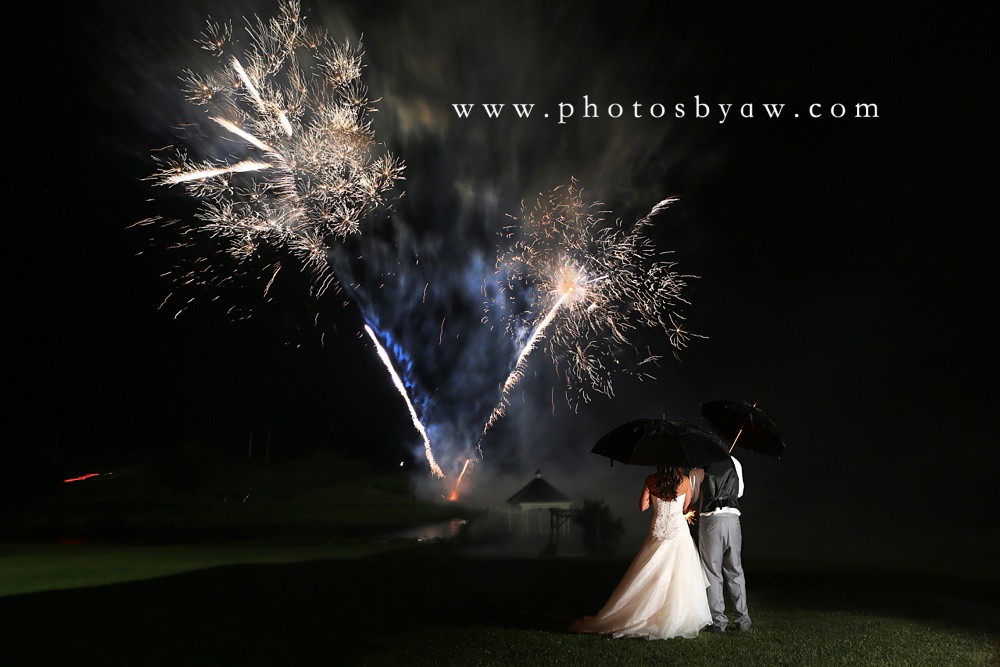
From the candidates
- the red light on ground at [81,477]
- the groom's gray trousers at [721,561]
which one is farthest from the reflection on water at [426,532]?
the red light on ground at [81,477]

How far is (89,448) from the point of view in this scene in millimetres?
75062

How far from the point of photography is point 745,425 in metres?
10.4

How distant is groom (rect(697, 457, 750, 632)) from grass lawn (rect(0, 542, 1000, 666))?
1.28 feet

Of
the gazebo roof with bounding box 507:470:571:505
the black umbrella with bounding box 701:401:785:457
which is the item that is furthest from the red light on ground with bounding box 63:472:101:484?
the black umbrella with bounding box 701:401:785:457

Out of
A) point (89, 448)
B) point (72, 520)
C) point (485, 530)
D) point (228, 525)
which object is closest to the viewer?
point (485, 530)

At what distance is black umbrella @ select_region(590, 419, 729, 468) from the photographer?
9.54 meters

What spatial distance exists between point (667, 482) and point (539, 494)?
23.1 m

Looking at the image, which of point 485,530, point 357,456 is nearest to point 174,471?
point 357,456

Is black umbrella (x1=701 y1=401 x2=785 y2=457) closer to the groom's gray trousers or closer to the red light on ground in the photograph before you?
the groom's gray trousers

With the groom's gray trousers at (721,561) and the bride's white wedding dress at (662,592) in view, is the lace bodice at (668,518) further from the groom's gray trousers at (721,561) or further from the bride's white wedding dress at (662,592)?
the groom's gray trousers at (721,561)

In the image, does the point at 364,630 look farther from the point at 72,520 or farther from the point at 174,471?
the point at 174,471

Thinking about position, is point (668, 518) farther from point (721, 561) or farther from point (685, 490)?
point (721, 561)

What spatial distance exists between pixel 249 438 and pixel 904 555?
217 ft

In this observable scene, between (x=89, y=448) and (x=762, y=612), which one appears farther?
(x=89, y=448)
